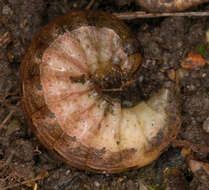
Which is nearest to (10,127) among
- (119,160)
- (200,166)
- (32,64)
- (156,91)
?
(32,64)

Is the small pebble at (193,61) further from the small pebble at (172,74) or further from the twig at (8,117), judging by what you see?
the twig at (8,117)

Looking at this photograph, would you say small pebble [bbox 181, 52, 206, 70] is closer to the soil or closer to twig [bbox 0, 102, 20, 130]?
the soil

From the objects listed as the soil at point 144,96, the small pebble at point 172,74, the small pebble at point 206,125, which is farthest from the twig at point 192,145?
the small pebble at point 172,74

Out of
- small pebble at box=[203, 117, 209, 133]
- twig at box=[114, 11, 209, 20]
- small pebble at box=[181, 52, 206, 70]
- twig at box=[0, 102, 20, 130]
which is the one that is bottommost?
small pebble at box=[203, 117, 209, 133]

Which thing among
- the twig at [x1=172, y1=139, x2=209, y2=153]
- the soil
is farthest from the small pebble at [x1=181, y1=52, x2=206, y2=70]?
the twig at [x1=172, y1=139, x2=209, y2=153]

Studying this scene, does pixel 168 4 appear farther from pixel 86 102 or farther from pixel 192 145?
pixel 192 145
